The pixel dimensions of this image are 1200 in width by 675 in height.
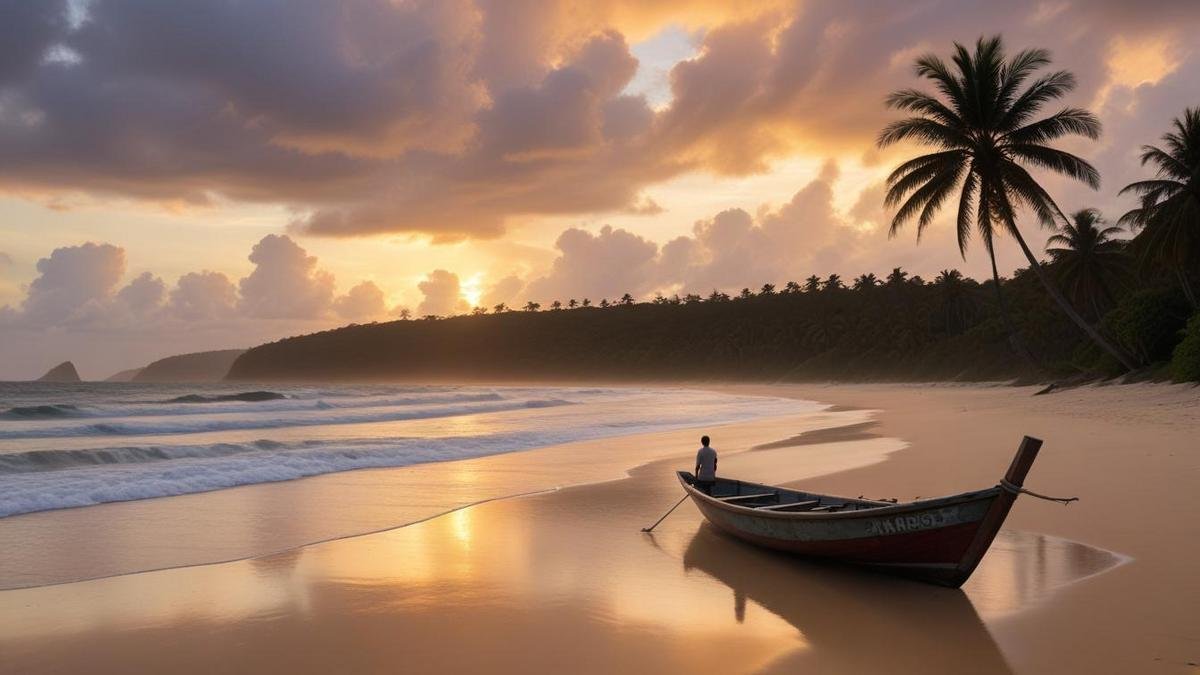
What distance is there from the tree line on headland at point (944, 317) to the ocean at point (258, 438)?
1242cm

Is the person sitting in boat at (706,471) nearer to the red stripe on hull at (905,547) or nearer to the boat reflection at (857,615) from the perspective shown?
the boat reflection at (857,615)

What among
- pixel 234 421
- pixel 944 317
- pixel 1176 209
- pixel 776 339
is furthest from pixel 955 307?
pixel 234 421

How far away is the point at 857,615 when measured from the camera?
678 cm

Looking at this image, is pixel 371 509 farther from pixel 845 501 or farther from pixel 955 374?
pixel 955 374

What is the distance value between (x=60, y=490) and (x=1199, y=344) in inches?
1152

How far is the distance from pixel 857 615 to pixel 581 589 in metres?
2.42

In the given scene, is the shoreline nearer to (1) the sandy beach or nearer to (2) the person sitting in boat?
(1) the sandy beach

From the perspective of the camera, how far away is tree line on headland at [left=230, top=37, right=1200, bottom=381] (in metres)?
28.0

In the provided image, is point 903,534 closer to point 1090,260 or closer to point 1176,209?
point 1176,209

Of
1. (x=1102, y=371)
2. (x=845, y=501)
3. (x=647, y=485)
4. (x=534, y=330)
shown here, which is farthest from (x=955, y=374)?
(x=534, y=330)

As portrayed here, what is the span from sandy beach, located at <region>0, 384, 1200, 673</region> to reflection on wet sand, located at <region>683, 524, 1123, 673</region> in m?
0.03

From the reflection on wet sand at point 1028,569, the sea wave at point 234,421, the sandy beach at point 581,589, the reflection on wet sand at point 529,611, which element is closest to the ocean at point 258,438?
the sea wave at point 234,421

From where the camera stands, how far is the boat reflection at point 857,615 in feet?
18.6

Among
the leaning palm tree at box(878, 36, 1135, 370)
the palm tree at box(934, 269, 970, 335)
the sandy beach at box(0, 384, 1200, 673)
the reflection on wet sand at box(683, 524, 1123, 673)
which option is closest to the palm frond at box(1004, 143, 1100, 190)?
the leaning palm tree at box(878, 36, 1135, 370)
